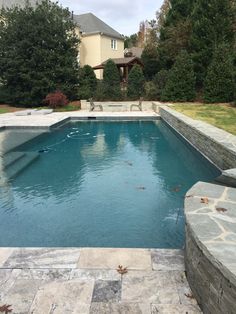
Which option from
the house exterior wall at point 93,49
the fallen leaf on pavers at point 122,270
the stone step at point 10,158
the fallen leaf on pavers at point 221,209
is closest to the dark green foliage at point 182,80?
the house exterior wall at point 93,49

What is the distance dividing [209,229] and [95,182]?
4.79 metres

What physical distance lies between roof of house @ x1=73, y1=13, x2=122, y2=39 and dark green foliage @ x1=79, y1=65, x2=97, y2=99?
809 centimetres

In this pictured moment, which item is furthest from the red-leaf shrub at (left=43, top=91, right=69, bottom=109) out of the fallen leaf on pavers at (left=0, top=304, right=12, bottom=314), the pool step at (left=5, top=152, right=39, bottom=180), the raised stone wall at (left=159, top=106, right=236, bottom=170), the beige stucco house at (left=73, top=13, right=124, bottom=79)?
the fallen leaf on pavers at (left=0, top=304, right=12, bottom=314)

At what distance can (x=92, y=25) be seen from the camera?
3222cm

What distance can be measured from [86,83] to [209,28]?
10621 millimetres

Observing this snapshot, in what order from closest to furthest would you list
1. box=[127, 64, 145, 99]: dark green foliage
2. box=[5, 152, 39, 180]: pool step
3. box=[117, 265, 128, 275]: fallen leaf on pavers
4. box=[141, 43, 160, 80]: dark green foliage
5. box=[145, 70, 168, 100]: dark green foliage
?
box=[117, 265, 128, 275]: fallen leaf on pavers < box=[5, 152, 39, 180]: pool step < box=[145, 70, 168, 100]: dark green foliage < box=[127, 64, 145, 99]: dark green foliage < box=[141, 43, 160, 80]: dark green foliage

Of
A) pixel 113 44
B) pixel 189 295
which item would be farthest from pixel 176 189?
pixel 113 44

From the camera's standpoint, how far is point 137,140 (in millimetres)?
12750

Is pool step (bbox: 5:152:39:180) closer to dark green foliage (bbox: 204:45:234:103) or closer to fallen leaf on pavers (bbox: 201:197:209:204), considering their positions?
fallen leaf on pavers (bbox: 201:197:209:204)

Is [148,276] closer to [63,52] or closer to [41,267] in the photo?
[41,267]

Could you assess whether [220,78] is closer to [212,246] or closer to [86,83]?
[86,83]

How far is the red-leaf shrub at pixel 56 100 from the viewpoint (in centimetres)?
2149

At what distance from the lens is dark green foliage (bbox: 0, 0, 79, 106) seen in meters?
22.7

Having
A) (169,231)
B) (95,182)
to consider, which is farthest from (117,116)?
(169,231)
